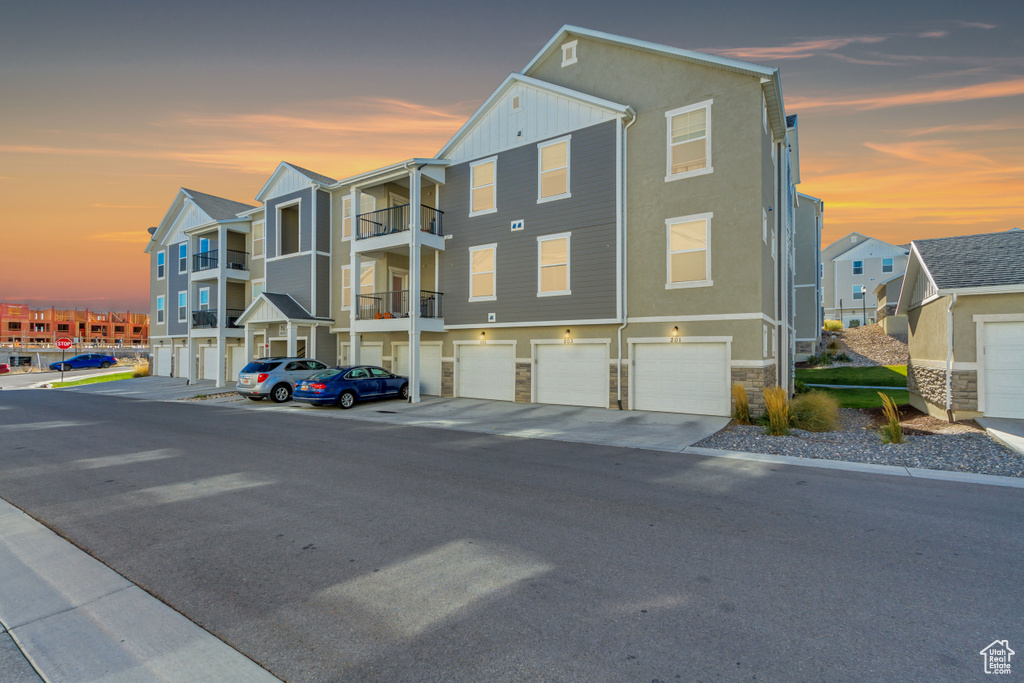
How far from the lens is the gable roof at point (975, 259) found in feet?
39.5

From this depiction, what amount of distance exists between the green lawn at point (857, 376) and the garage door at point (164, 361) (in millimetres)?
38974

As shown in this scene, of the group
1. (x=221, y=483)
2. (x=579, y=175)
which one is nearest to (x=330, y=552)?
(x=221, y=483)

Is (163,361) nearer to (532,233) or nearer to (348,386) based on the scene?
(348,386)

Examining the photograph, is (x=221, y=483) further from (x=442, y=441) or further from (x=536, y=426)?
(x=536, y=426)

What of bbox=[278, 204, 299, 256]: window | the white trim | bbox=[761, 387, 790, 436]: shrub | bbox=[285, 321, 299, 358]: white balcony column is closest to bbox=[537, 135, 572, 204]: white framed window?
the white trim

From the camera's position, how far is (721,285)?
14398 mm

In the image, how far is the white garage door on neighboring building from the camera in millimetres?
34656

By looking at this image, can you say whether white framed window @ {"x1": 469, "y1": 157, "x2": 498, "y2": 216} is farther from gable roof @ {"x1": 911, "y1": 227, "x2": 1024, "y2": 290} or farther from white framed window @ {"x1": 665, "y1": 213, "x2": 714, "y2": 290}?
gable roof @ {"x1": 911, "y1": 227, "x2": 1024, "y2": 290}

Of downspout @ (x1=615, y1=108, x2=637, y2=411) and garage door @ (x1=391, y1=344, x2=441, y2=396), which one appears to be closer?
downspout @ (x1=615, y1=108, x2=637, y2=411)

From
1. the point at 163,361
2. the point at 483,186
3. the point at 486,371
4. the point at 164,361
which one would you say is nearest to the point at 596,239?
the point at 483,186

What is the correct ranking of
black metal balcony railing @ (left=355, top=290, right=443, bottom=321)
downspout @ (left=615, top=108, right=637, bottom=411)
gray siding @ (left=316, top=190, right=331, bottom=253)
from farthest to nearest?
1. gray siding @ (left=316, top=190, right=331, bottom=253)
2. black metal balcony railing @ (left=355, top=290, right=443, bottom=321)
3. downspout @ (left=615, top=108, right=637, bottom=411)

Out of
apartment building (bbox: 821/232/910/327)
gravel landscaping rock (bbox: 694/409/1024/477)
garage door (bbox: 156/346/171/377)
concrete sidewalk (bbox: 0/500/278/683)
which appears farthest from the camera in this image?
apartment building (bbox: 821/232/910/327)

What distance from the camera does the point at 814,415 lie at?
40.5ft

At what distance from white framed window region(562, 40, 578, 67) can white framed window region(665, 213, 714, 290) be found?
7.21 metres
